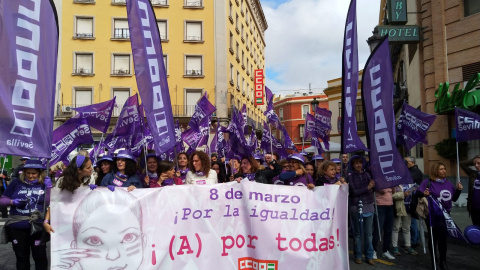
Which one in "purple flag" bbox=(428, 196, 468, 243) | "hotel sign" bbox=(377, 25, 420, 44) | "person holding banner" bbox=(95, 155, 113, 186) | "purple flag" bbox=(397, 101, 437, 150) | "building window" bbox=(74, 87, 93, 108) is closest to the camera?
"purple flag" bbox=(428, 196, 468, 243)

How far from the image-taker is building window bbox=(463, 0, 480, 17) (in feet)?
39.6

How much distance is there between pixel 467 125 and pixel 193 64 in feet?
88.3

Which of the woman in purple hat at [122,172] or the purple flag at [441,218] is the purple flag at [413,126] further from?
the woman in purple hat at [122,172]

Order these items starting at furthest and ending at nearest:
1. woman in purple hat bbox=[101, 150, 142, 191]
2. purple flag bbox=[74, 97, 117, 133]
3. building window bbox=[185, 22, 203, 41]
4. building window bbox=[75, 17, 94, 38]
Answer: building window bbox=[185, 22, 203, 41] → building window bbox=[75, 17, 94, 38] → purple flag bbox=[74, 97, 117, 133] → woman in purple hat bbox=[101, 150, 142, 191]

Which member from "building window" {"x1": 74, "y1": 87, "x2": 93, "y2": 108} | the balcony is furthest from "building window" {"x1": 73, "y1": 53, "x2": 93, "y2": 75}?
the balcony

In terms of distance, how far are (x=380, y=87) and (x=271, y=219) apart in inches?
94.8

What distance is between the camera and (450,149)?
1216 centimetres

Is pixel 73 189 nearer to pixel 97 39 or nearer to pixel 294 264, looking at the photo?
pixel 294 264

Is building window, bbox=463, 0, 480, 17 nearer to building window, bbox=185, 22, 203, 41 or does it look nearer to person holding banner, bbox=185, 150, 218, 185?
person holding banner, bbox=185, 150, 218, 185

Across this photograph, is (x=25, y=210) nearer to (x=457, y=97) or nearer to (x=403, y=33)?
(x=457, y=97)

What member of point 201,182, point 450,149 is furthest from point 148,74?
point 450,149

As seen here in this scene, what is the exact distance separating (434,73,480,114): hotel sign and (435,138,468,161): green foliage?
95 cm

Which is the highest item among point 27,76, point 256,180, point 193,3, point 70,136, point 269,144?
point 193,3

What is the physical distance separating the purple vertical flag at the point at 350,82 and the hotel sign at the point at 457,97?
22.4ft
